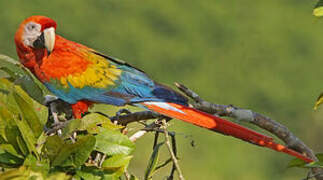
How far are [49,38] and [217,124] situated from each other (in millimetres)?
524

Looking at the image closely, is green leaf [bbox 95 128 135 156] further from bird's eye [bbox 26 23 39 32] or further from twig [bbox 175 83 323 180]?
bird's eye [bbox 26 23 39 32]

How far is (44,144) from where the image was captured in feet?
2.70

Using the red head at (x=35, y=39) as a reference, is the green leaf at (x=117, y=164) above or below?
below

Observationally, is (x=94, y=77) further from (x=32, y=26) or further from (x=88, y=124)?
(x=88, y=124)

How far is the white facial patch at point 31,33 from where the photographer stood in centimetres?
138

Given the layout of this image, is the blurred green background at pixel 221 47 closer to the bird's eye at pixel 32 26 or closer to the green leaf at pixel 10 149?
the bird's eye at pixel 32 26

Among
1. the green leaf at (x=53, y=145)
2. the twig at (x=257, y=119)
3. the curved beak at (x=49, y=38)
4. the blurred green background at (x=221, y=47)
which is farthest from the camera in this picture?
the blurred green background at (x=221, y=47)

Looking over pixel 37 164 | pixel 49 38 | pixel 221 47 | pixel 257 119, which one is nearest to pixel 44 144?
pixel 37 164

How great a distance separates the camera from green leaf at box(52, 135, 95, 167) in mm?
792

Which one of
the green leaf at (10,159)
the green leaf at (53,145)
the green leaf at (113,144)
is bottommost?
the green leaf at (10,159)

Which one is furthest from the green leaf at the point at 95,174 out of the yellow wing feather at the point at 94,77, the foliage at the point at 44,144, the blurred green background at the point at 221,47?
the blurred green background at the point at 221,47

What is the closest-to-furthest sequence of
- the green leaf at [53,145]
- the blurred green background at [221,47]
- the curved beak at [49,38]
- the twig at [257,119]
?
the green leaf at [53,145] → the twig at [257,119] → the curved beak at [49,38] → the blurred green background at [221,47]

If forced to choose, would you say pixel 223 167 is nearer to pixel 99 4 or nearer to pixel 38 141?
pixel 99 4

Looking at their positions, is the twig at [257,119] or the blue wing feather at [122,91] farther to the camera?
the blue wing feather at [122,91]
